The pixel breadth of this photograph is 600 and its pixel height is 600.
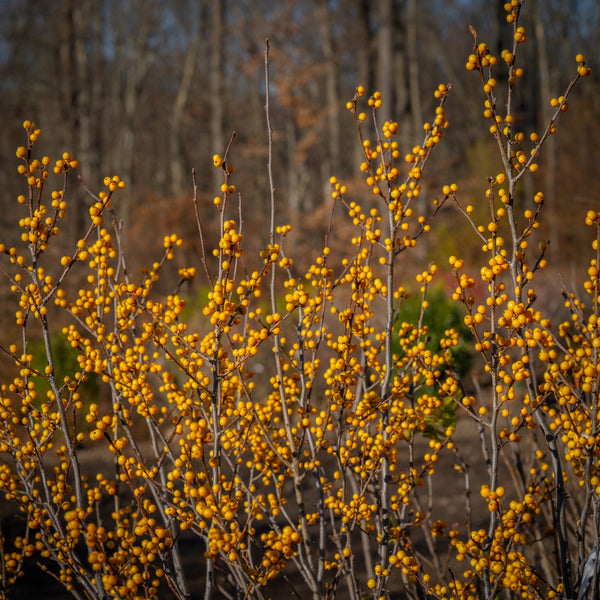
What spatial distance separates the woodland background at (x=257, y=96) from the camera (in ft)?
40.1

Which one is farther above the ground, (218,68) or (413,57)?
(413,57)

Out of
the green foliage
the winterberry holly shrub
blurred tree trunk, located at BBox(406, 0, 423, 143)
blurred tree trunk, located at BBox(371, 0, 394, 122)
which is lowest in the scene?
the green foliage

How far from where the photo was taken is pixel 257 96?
24.0 metres

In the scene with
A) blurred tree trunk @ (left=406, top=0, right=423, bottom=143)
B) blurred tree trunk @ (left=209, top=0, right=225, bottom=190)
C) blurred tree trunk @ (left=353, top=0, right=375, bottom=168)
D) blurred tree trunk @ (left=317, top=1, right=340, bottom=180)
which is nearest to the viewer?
blurred tree trunk @ (left=353, top=0, right=375, bottom=168)

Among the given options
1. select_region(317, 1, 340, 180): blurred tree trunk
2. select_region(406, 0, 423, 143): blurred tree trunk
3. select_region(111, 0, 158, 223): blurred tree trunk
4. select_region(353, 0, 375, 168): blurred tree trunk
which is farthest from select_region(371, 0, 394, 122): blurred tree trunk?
select_region(111, 0, 158, 223): blurred tree trunk

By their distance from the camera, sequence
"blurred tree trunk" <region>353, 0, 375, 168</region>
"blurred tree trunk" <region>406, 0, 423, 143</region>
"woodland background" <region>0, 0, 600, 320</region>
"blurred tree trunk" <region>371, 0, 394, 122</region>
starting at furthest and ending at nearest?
"blurred tree trunk" <region>406, 0, 423, 143</region>
"blurred tree trunk" <region>353, 0, 375, 168</region>
"woodland background" <region>0, 0, 600, 320</region>
"blurred tree trunk" <region>371, 0, 394, 122</region>

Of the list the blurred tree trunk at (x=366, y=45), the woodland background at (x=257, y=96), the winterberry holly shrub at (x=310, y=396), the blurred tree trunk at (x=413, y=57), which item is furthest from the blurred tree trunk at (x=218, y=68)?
the winterberry holly shrub at (x=310, y=396)

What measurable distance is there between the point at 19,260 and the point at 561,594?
2.25 meters

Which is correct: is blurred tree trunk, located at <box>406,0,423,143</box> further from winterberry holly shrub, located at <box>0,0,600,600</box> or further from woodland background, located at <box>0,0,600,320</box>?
winterberry holly shrub, located at <box>0,0,600,600</box>

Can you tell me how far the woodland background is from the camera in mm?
12234

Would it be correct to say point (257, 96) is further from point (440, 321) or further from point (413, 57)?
point (440, 321)

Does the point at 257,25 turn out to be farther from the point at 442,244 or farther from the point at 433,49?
the point at 433,49

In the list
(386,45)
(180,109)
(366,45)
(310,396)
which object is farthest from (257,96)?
(310,396)

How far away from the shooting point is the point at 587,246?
38.7 feet
